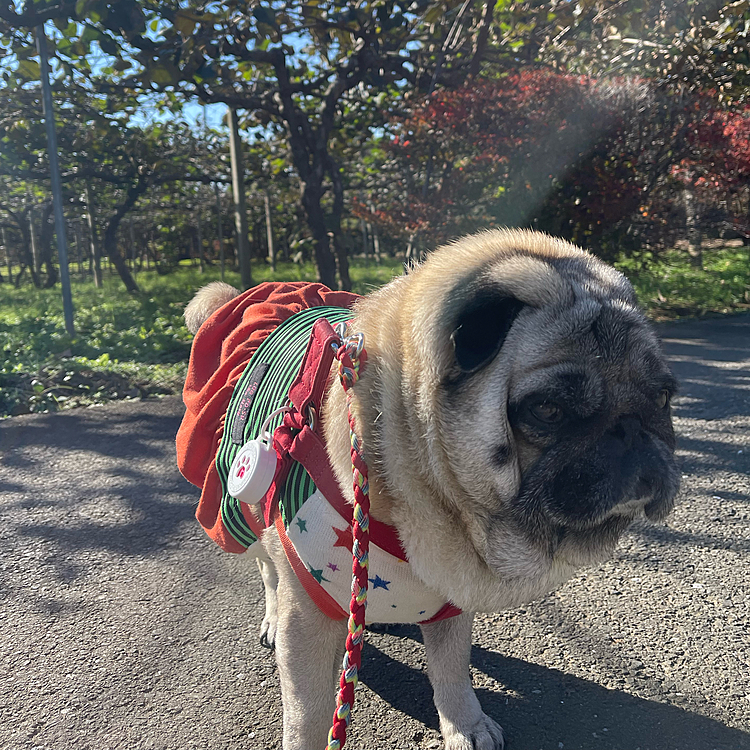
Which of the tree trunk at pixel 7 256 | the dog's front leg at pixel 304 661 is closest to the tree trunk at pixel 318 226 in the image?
the dog's front leg at pixel 304 661

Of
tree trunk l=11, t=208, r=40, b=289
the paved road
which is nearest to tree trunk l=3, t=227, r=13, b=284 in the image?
tree trunk l=11, t=208, r=40, b=289

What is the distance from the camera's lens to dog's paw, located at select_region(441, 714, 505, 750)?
5.87 feet

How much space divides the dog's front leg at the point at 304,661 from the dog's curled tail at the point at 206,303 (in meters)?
1.50

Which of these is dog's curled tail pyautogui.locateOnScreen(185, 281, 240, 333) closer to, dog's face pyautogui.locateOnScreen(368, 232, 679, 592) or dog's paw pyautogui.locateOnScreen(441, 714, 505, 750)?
dog's face pyautogui.locateOnScreen(368, 232, 679, 592)

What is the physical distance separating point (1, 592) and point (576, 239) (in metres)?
8.41

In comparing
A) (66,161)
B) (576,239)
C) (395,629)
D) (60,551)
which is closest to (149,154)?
(66,161)

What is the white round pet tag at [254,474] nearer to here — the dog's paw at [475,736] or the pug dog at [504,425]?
the pug dog at [504,425]

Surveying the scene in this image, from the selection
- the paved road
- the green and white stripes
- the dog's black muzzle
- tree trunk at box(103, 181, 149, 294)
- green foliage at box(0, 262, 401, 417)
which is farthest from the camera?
tree trunk at box(103, 181, 149, 294)

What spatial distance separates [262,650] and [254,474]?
1.18 m

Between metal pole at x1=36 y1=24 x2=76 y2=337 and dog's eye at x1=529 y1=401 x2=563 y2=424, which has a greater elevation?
metal pole at x1=36 y1=24 x2=76 y2=337

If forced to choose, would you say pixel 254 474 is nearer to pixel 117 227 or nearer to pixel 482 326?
pixel 482 326

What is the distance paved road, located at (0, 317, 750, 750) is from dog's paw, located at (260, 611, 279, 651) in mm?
45

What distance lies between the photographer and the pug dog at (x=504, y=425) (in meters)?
1.35

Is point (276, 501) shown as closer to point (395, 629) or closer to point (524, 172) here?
point (395, 629)
